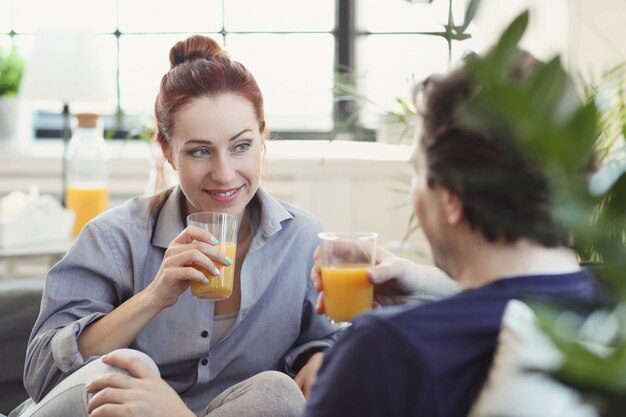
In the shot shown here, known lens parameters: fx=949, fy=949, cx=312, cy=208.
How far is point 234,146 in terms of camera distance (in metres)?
2.21

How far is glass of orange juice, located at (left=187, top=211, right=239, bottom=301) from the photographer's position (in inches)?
76.6

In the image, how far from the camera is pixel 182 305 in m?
2.25

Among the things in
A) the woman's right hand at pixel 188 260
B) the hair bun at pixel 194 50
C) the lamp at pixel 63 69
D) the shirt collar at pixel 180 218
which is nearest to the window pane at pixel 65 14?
the lamp at pixel 63 69

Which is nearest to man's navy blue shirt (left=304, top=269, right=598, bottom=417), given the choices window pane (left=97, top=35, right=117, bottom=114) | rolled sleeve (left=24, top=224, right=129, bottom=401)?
rolled sleeve (left=24, top=224, right=129, bottom=401)

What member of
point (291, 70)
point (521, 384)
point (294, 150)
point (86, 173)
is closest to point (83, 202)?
point (86, 173)

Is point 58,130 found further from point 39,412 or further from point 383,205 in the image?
point 39,412

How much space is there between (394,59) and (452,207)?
3.18 m

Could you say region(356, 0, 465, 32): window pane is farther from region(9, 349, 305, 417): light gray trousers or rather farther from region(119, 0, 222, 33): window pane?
region(9, 349, 305, 417): light gray trousers

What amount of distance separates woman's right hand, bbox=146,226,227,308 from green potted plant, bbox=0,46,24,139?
252 cm

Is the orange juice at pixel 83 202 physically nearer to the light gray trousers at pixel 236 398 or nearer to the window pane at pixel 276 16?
the window pane at pixel 276 16

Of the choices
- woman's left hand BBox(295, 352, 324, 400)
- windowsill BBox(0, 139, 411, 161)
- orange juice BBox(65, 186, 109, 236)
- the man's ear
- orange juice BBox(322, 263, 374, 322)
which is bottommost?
woman's left hand BBox(295, 352, 324, 400)

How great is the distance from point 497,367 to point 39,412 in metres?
1.19

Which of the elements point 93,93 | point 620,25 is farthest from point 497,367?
point 93,93

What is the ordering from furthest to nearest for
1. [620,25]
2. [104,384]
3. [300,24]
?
[300,24] → [620,25] → [104,384]
